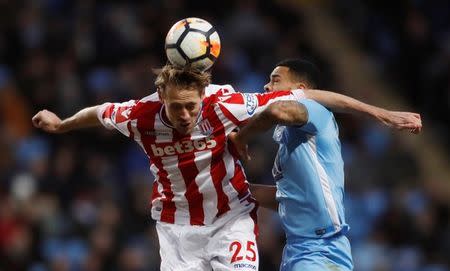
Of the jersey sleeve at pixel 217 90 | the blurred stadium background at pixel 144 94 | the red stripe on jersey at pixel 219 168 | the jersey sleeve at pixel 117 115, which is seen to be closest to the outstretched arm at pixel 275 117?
the red stripe on jersey at pixel 219 168

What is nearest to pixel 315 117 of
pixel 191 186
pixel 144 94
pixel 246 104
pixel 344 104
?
pixel 344 104

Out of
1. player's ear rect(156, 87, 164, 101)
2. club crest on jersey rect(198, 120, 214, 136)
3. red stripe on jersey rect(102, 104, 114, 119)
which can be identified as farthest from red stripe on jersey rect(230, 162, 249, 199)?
red stripe on jersey rect(102, 104, 114, 119)

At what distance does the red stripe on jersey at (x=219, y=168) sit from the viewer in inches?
287

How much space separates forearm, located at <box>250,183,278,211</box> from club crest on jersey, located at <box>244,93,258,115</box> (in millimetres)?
696

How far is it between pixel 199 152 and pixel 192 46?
67 cm

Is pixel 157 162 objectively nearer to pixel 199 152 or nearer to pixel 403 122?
pixel 199 152

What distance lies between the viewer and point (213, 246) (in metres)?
7.38

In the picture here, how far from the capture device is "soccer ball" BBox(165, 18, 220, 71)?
7152mm

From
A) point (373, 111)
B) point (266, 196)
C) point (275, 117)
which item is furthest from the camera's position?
point (266, 196)

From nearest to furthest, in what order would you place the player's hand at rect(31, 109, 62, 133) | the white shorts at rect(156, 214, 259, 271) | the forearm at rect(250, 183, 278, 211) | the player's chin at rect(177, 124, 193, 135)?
the player's chin at rect(177, 124, 193, 135) → the white shorts at rect(156, 214, 259, 271) → the forearm at rect(250, 183, 278, 211) → the player's hand at rect(31, 109, 62, 133)

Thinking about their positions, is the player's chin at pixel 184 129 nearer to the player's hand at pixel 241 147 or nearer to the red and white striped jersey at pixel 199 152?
the red and white striped jersey at pixel 199 152

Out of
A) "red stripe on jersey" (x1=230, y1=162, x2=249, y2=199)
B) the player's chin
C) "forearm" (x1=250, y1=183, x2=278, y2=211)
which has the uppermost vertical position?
the player's chin

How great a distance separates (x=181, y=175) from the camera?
7.41 metres

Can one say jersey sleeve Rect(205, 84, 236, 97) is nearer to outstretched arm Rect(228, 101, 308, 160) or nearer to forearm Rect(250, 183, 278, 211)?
outstretched arm Rect(228, 101, 308, 160)
